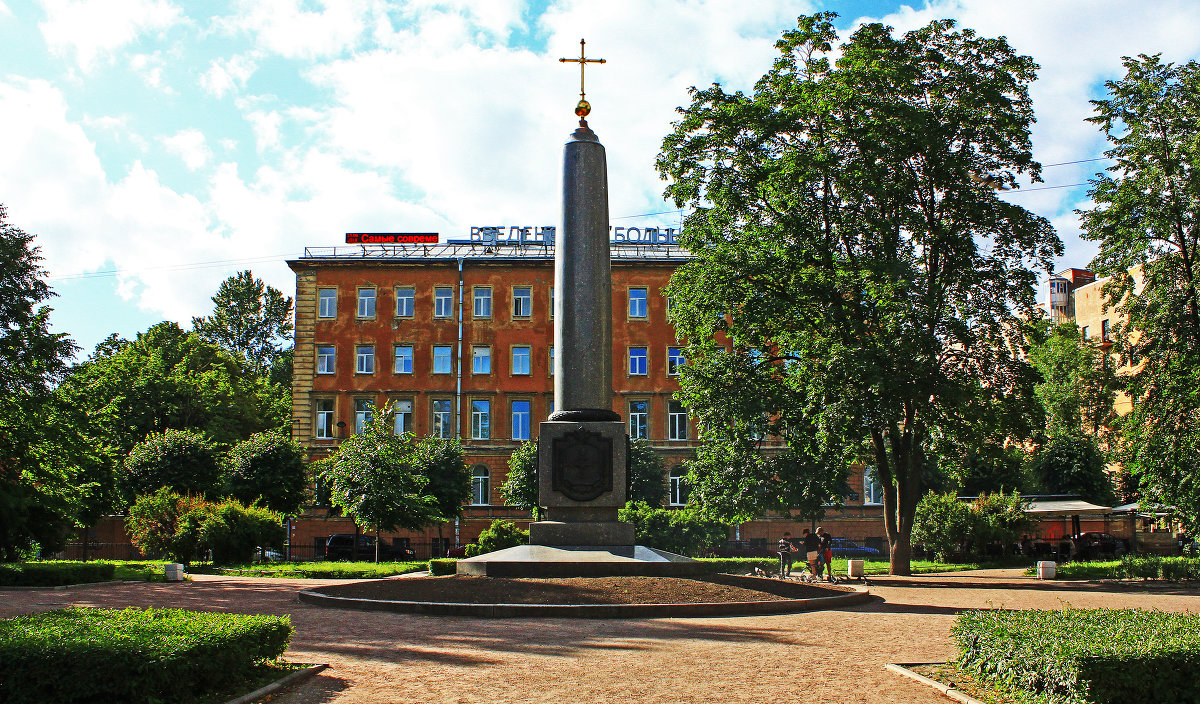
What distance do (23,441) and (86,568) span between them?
3.53 m

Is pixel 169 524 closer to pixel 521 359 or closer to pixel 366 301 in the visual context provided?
pixel 366 301

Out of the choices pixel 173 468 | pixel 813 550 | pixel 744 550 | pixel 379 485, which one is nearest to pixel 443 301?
pixel 173 468

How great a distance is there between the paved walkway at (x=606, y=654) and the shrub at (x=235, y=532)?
12627 millimetres

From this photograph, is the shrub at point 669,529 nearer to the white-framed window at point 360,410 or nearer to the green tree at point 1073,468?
the white-framed window at point 360,410

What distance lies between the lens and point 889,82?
2591 centimetres

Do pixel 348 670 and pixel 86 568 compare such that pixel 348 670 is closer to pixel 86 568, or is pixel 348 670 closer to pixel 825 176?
pixel 86 568

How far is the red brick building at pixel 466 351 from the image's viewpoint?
4966 cm

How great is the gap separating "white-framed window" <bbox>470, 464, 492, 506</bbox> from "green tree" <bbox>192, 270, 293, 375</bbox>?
2770 centimetres

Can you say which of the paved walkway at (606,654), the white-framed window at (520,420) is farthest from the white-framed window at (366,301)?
the paved walkway at (606,654)

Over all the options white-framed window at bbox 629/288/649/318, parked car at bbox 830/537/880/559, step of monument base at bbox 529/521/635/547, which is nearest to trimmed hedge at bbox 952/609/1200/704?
step of monument base at bbox 529/521/635/547

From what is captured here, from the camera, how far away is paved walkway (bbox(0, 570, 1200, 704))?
820 cm

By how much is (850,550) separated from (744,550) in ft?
14.7

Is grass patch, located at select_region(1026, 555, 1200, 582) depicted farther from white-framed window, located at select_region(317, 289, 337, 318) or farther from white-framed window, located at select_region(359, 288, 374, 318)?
white-framed window, located at select_region(317, 289, 337, 318)

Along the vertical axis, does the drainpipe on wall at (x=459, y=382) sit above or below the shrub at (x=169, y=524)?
above
